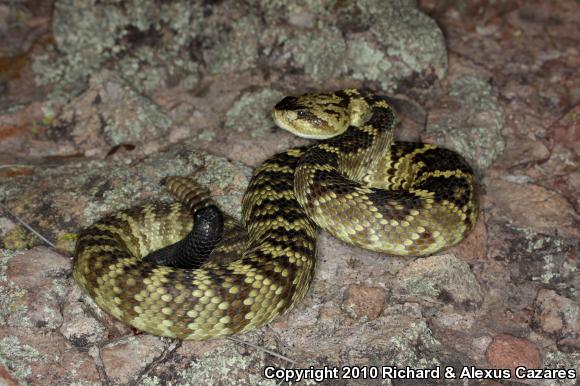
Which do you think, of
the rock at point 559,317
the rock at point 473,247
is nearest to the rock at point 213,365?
the rock at point 473,247

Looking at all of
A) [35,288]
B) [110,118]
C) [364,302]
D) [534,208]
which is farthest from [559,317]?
[110,118]

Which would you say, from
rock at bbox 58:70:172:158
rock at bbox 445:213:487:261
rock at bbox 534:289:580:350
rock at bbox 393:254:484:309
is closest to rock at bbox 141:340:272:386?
rock at bbox 393:254:484:309

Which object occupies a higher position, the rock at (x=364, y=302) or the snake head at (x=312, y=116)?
the snake head at (x=312, y=116)

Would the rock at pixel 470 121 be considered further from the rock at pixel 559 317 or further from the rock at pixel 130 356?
the rock at pixel 130 356

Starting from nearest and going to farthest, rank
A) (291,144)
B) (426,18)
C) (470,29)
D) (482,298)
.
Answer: (482,298), (291,144), (426,18), (470,29)

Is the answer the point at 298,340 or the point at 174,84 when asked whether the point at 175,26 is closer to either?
the point at 174,84

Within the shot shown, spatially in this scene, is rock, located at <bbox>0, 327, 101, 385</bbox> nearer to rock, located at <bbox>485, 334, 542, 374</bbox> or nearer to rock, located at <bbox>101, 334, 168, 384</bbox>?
rock, located at <bbox>101, 334, 168, 384</bbox>

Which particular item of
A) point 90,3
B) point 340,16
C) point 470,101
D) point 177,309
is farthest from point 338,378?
point 90,3
